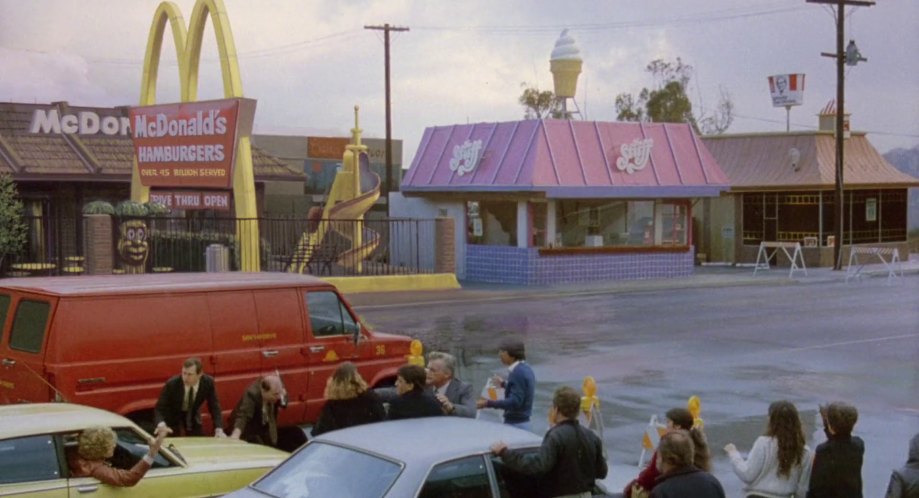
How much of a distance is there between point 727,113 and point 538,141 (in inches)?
1856

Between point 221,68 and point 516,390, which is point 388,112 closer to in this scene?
point 221,68

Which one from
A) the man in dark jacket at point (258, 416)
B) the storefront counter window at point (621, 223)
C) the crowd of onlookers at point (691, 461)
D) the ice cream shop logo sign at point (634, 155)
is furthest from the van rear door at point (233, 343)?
the ice cream shop logo sign at point (634, 155)

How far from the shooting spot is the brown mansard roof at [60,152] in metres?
35.2

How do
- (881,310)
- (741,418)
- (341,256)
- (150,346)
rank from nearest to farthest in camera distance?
(150,346) → (741,418) → (881,310) → (341,256)

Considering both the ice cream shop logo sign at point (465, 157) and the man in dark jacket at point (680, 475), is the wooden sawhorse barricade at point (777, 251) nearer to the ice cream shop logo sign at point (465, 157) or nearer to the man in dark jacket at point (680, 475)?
the ice cream shop logo sign at point (465, 157)

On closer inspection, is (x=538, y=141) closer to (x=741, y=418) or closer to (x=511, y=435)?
(x=741, y=418)

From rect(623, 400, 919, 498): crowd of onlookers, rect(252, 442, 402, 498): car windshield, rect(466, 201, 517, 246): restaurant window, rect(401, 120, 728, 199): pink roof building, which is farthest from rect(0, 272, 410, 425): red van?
rect(466, 201, 517, 246): restaurant window

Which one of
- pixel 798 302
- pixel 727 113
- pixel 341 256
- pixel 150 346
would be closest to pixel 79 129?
pixel 341 256

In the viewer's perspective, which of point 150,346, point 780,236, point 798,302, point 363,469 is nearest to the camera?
point 363,469

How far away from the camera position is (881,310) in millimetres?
26078

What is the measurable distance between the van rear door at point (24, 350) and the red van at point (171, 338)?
1 centimetres

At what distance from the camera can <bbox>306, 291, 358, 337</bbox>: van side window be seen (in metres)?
12.2

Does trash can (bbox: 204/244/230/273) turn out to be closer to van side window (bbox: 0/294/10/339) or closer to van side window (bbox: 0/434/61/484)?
van side window (bbox: 0/294/10/339)

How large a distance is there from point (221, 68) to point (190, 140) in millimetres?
2412
